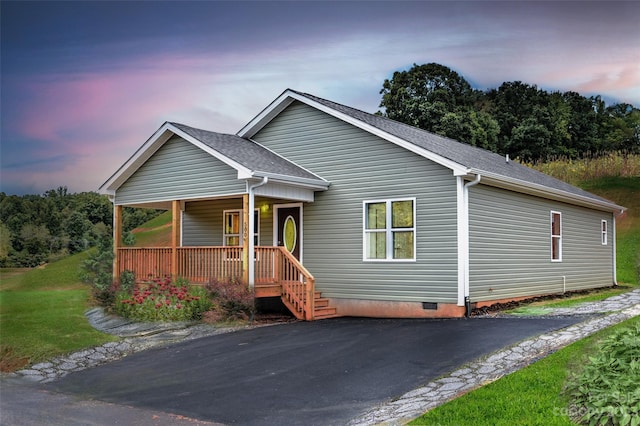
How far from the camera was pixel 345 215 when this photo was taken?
1554cm

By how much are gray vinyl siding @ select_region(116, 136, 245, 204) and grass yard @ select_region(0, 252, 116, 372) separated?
3344mm

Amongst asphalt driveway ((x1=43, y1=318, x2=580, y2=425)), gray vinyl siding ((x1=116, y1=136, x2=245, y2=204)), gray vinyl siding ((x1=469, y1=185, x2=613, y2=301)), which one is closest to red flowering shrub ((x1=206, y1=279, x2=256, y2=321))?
asphalt driveway ((x1=43, y1=318, x2=580, y2=425))

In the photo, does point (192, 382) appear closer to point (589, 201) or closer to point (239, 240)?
point (239, 240)

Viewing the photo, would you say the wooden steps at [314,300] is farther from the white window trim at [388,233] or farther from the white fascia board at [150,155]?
the white fascia board at [150,155]

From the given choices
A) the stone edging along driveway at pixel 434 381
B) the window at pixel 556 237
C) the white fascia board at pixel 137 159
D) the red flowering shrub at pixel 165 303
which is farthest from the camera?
the window at pixel 556 237

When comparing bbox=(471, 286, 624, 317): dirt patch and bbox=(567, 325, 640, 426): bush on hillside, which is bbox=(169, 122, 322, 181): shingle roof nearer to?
bbox=(471, 286, 624, 317): dirt patch

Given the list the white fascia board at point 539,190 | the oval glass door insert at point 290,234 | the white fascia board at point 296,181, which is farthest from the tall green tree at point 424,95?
the white fascia board at point 296,181

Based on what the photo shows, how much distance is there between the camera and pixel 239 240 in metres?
17.7

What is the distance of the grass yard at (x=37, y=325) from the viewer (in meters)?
11.0

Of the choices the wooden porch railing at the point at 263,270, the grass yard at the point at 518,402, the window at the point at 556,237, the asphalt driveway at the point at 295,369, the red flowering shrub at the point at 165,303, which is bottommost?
the asphalt driveway at the point at 295,369

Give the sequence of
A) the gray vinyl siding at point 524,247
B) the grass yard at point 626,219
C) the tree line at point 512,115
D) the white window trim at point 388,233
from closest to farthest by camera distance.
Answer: the gray vinyl siding at point 524,247
the white window trim at point 388,233
the grass yard at point 626,219
the tree line at point 512,115

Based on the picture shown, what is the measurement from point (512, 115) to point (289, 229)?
3041cm

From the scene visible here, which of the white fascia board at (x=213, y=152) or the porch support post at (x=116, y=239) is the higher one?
the white fascia board at (x=213, y=152)

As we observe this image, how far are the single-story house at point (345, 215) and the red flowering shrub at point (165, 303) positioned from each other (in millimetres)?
788
